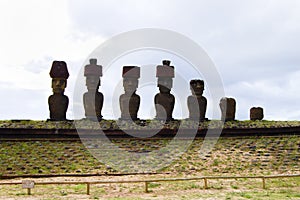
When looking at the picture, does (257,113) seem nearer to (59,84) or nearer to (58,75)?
(59,84)

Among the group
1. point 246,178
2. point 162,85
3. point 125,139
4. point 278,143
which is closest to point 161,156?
point 125,139

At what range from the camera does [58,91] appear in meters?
25.4

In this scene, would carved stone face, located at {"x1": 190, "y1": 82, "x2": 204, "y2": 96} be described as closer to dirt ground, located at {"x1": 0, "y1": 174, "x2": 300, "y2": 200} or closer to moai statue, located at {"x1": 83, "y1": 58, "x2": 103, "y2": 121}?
moai statue, located at {"x1": 83, "y1": 58, "x2": 103, "y2": 121}

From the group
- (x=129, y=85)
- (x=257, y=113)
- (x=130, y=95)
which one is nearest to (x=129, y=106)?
(x=130, y=95)

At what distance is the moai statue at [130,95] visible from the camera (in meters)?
25.9

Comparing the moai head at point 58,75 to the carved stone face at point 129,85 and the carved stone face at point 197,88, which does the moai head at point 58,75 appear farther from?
the carved stone face at point 197,88

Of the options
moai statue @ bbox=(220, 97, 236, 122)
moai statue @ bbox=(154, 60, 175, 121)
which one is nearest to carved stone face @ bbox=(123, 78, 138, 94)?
moai statue @ bbox=(154, 60, 175, 121)

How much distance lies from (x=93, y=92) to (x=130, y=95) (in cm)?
229

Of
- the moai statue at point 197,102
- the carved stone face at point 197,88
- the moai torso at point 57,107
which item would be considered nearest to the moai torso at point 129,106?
the moai statue at point 197,102

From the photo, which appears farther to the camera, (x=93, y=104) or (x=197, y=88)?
(x=197, y=88)

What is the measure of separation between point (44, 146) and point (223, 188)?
9812mm

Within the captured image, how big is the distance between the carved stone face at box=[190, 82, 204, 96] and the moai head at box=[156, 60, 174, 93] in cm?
140

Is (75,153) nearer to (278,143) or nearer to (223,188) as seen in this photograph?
(223,188)

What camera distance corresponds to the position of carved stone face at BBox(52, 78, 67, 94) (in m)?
A: 25.2
